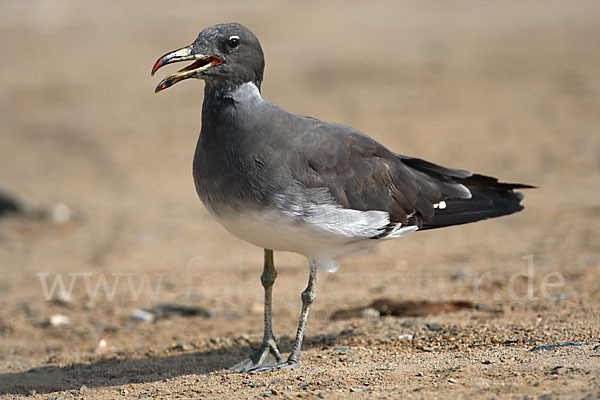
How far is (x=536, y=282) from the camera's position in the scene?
24.1ft

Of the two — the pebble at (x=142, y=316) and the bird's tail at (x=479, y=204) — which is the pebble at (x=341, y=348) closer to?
the bird's tail at (x=479, y=204)

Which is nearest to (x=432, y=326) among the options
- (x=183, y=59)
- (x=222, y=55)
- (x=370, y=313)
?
(x=370, y=313)

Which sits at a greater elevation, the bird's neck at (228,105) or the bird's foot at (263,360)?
the bird's neck at (228,105)

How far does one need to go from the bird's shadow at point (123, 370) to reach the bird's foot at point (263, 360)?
0.67ft

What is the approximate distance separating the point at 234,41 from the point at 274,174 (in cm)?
99

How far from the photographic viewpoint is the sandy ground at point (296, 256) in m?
5.32

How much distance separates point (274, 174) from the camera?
496cm

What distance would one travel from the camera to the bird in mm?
4953

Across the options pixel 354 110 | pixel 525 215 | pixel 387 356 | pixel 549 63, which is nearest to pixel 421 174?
pixel 387 356

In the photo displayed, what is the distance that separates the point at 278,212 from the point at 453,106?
10.00m

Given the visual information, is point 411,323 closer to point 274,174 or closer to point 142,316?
point 274,174

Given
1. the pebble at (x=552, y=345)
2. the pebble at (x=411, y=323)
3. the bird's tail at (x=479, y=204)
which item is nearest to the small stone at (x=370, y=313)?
the pebble at (x=411, y=323)

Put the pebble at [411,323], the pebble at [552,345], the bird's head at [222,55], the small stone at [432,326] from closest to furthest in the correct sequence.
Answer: the pebble at [552,345]
the bird's head at [222,55]
the small stone at [432,326]
the pebble at [411,323]

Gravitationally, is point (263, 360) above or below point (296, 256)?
below
